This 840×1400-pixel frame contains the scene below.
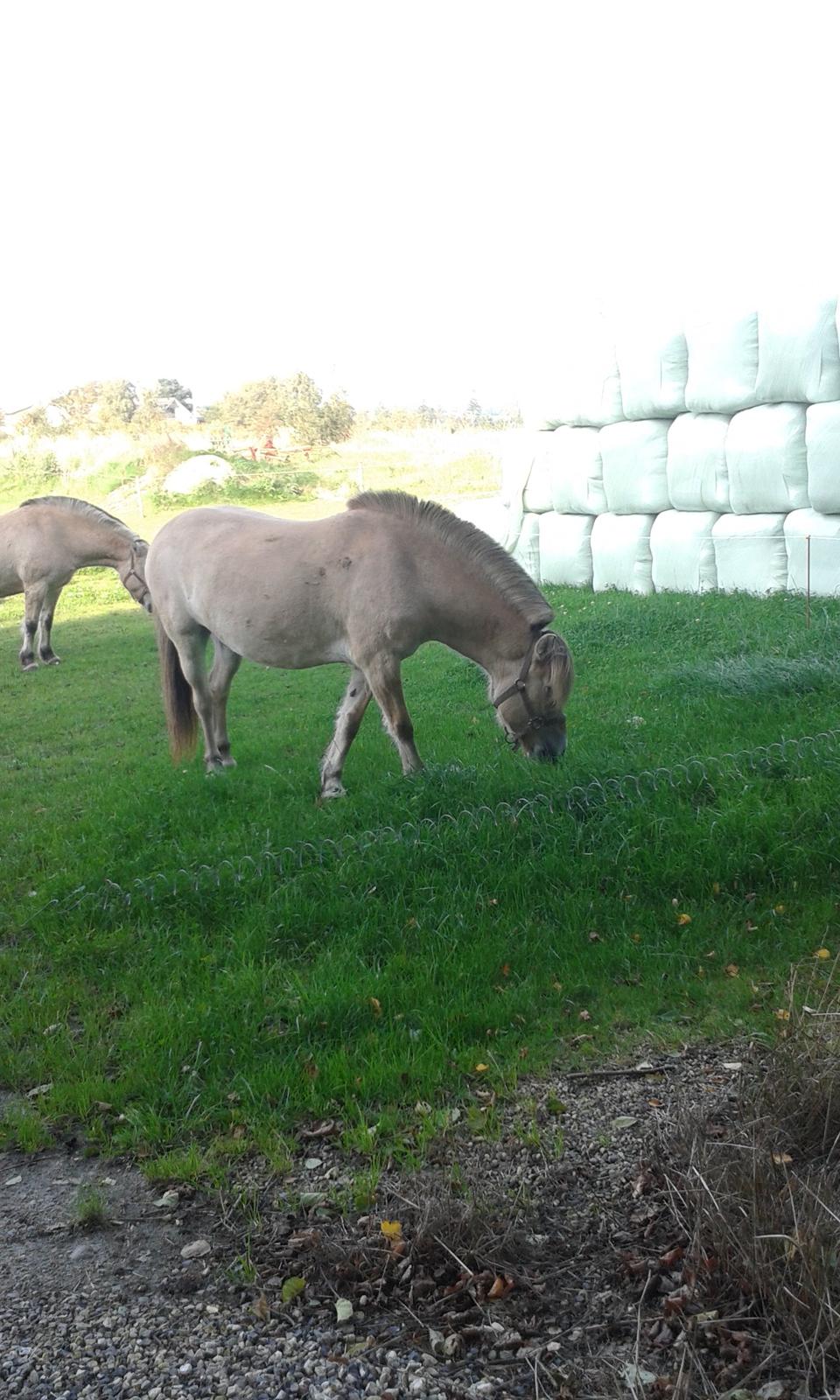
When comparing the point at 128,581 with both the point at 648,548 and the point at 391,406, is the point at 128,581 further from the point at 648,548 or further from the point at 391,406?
the point at 391,406

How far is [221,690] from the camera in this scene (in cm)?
750

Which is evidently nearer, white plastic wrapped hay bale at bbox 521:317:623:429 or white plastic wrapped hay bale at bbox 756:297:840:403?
white plastic wrapped hay bale at bbox 756:297:840:403

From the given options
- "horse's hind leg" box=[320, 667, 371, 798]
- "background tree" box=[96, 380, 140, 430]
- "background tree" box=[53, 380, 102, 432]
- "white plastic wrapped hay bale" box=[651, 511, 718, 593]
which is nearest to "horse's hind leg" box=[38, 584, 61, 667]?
"horse's hind leg" box=[320, 667, 371, 798]

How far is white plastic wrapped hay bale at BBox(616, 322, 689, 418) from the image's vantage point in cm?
1271

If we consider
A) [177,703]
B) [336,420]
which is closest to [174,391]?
[336,420]

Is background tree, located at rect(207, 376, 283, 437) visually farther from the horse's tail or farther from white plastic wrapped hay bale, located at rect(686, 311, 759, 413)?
the horse's tail

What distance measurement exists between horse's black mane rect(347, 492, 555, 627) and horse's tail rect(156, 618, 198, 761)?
6.68 ft

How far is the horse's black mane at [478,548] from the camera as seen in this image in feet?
19.6

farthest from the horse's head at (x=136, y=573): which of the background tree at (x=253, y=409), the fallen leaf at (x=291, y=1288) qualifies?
the fallen leaf at (x=291, y=1288)

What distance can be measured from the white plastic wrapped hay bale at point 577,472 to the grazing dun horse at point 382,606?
318 inches

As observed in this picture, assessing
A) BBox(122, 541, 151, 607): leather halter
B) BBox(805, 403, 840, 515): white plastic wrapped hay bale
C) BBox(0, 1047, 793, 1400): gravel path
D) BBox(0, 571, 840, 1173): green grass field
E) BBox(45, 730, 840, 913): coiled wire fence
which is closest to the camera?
BBox(0, 1047, 793, 1400): gravel path

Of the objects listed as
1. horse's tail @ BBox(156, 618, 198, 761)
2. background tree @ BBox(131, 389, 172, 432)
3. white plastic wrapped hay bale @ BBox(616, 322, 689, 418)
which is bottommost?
horse's tail @ BBox(156, 618, 198, 761)

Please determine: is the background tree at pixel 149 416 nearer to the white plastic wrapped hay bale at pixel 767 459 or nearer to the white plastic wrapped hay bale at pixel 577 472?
the white plastic wrapped hay bale at pixel 577 472

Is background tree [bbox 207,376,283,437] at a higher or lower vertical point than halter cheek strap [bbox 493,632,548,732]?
higher
